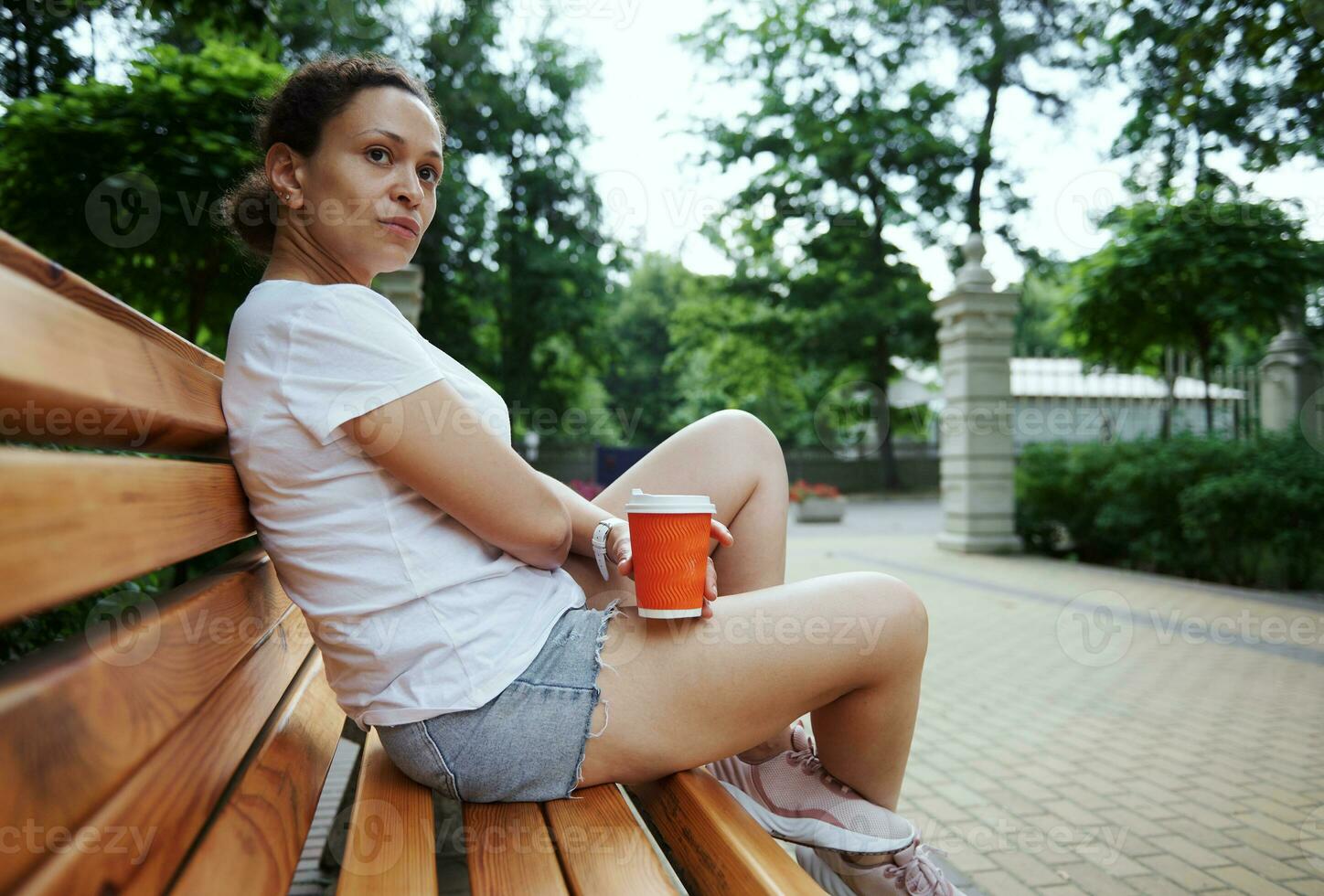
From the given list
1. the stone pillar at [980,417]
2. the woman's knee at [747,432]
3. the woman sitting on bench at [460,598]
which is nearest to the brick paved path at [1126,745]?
the woman sitting on bench at [460,598]

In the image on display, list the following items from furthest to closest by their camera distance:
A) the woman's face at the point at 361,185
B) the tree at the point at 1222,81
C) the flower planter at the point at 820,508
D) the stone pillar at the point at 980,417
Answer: the flower planter at the point at 820,508 → the stone pillar at the point at 980,417 → the tree at the point at 1222,81 → the woman's face at the point at 361,185

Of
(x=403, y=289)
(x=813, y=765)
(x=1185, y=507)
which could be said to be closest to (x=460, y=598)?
(x=813, y=765)

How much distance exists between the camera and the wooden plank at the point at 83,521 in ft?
2.24

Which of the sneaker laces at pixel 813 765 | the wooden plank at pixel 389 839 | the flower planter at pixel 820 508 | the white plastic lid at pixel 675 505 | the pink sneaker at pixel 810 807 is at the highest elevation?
the white plastic lid at pixel 675 505

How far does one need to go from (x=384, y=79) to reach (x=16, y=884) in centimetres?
145

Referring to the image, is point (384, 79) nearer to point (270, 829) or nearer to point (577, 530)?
point (577, 530)

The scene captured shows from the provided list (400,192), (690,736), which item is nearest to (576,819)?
(690,736)

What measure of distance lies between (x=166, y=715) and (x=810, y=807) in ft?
3.60

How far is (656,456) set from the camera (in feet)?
6.81

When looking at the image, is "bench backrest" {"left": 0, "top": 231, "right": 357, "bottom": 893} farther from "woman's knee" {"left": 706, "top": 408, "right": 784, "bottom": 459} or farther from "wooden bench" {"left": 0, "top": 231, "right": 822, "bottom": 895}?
"woman's knee" {"left": 706, "top": 408, "right": 784, "bottom": 459}

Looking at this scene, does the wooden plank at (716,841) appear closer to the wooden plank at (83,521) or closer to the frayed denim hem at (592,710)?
the frayed denim hem at (592,710)

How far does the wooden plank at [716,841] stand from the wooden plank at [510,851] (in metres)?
0.22

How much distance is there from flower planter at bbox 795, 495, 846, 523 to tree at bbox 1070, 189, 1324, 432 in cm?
757

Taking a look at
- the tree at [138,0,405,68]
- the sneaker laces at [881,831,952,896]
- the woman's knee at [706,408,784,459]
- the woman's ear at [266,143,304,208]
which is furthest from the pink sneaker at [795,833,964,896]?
the tree at [138,0,405,68]
